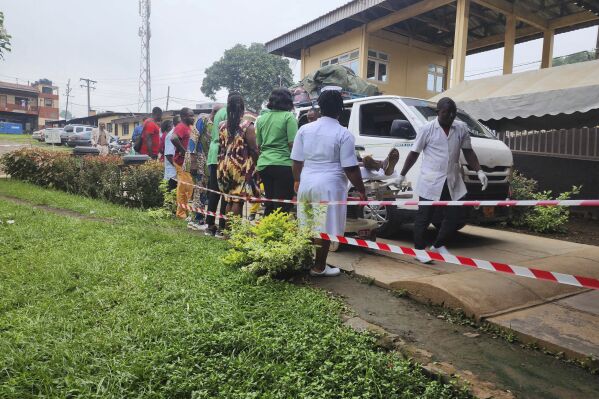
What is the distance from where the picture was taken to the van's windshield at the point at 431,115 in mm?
5647

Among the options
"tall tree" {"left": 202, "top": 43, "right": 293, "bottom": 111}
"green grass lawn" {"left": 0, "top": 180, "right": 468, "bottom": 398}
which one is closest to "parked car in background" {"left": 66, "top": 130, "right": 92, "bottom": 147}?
"tall tree" {"left": 202, "top": 43, "right": 293, "bottom": 111}

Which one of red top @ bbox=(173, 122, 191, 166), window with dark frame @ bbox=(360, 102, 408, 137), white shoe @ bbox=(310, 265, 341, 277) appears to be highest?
window with dark frame @ bbox=(360, 102, 408, 137)

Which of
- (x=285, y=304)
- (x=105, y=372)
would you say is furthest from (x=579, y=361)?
(x=105, y=372)

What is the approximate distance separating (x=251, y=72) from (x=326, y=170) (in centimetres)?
4274

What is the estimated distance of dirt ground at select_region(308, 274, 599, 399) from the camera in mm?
2125

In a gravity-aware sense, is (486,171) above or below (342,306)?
above

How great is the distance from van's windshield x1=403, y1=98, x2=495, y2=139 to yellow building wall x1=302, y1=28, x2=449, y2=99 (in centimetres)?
973

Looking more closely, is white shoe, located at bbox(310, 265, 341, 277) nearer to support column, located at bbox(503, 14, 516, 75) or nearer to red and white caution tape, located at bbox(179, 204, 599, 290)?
red and white caution tape, located at bbox(179, 204, 599, 290)

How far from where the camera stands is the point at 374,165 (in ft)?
15.6

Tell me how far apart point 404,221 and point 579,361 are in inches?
125

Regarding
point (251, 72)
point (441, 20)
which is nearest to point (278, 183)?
point (441, 20)

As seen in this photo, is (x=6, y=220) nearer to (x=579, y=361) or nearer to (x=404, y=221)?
(x=404, y=221)

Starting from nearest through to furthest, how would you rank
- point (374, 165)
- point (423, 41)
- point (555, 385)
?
point (555, 385), point (374, 165), point (423, 41)

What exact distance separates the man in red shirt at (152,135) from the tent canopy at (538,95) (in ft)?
20.1
